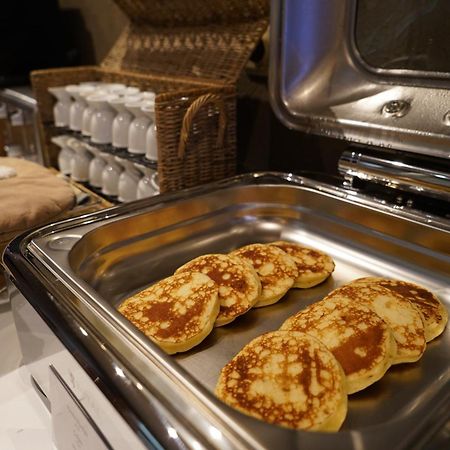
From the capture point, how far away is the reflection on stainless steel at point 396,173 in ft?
2.96

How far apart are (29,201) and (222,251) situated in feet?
1.40

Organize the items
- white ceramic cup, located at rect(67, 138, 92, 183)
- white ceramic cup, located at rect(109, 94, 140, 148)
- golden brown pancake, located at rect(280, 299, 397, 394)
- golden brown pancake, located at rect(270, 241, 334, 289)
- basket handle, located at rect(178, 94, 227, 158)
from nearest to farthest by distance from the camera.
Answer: golden brown pancake, located at rect(280, 299, 397, 394)
golden brown pancake, located at rect(270, 241, 334, 289)
basket handle, located at rect(178, 94, 227, 158)
white ceramic cup, located at rect(109, 94, 140, 148)
white ceramic cup, located at rect(67, 138, 92, 183)

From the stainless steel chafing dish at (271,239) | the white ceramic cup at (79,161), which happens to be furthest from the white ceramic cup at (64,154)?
the stainless steel chafing dish at (271,239)

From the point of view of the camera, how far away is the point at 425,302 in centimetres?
80

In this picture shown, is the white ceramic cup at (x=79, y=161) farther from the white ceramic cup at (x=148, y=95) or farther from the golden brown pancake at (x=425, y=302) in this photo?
the golden brown pancake at (x=425, y=302)

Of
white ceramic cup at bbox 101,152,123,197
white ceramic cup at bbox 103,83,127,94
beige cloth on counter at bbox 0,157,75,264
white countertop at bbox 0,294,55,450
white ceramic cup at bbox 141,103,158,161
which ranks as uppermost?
white ceramic cup at bbox 103,83,127,94

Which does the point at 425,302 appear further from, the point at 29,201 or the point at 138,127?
the point at 138,127

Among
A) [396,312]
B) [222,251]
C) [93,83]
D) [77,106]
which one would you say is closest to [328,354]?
[396,312]

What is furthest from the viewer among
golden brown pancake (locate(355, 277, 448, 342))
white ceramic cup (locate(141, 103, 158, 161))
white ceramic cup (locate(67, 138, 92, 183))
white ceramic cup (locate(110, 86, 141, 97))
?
white ceramic cup (locate(67, 138, 92, 183))

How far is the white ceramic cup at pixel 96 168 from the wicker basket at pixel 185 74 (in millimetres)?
285

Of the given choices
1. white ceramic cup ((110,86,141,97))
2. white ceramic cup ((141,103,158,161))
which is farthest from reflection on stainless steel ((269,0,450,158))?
white ceramic cup ((110,86,141,97))

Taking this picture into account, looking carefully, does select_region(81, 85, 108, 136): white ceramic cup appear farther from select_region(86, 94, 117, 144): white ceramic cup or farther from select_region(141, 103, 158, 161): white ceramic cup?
select_region(141, 103, 158, 161): white ceramic cup

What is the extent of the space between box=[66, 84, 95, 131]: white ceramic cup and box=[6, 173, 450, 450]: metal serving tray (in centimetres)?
79

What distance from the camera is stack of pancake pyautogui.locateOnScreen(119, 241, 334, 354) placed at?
0.73 meters
